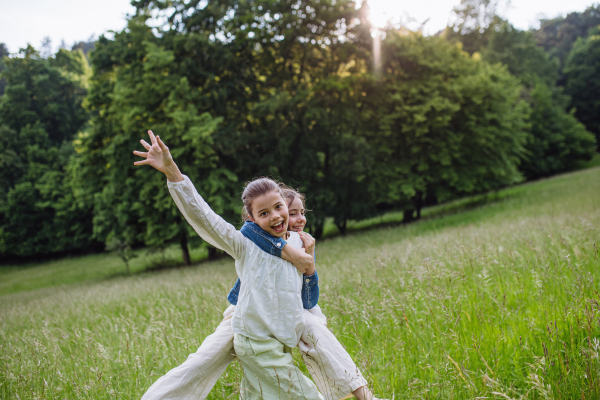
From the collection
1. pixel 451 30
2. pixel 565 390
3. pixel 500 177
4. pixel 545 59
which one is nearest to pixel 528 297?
pixel 565 390

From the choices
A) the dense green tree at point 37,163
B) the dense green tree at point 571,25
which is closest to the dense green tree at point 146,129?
the dense green tree at point 37,163

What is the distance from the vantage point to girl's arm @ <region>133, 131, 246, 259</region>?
1.95 m

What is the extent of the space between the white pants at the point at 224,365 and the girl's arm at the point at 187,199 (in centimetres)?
67

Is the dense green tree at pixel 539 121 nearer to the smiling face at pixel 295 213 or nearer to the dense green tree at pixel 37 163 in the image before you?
the smiling face at pixel 295 213

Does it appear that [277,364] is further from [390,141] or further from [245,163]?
[390,141]

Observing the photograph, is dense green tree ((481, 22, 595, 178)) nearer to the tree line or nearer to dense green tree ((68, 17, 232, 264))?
the tree line

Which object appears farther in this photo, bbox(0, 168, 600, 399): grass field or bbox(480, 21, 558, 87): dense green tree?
bbox(480, 21, 558, 87): dense green tree

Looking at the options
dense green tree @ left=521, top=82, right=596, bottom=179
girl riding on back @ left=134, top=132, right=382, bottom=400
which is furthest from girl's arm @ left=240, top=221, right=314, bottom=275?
dense green tree @ left=521, top=82, right=596, bottom=179

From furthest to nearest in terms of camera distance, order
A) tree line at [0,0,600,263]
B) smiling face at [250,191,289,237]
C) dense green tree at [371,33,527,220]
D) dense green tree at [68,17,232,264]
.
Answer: dense green tree at [371,33,527,220], tree line at [0,0,600,263], dense green tree at [68,17,232,264], smiling face at [250,191,289,237]

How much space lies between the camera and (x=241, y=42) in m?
16.5

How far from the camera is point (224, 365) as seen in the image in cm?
231

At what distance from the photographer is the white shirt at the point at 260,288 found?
2.08 m

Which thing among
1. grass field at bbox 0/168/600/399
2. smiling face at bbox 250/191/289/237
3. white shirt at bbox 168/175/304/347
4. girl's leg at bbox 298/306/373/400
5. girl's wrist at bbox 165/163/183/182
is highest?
girl's wrist at bbox 165/163/183/182

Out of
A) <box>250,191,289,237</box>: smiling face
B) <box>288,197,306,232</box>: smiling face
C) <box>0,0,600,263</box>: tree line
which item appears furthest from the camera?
<box>0,0,600,263</box>: tree line
